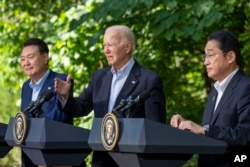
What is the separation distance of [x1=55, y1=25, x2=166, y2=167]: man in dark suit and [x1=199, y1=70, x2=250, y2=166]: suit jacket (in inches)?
20.3

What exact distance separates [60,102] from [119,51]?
0.49 meters

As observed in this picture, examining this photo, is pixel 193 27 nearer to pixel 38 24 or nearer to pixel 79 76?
pixel 79 76

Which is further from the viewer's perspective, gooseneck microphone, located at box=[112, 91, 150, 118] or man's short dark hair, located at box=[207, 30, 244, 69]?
man's short dark hair, located at box=[207, 30, 244, 69]

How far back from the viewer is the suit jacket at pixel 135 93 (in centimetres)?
518

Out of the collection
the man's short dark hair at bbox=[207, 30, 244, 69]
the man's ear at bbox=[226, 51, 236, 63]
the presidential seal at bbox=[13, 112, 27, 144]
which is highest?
the man's short dark hair at bbox=[207, 30, 244, 69]

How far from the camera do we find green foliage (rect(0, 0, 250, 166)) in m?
8.05

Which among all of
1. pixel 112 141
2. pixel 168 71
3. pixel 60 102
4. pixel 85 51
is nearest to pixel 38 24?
pixel 85 51

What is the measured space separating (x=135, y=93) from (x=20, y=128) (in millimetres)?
734

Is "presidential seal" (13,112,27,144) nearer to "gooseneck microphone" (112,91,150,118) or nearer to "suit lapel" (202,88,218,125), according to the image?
"gooseneck microphone" (112,91,150,118)

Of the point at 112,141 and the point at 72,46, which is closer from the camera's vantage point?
the point at 112,141

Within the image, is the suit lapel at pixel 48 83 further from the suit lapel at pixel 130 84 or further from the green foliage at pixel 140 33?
the green foliage at pixel 140 33

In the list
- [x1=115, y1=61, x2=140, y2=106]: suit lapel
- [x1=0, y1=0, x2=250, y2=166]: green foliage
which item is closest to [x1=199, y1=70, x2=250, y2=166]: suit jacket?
[x1=115, y1=61, x2=140, y2=106]: suit lapel

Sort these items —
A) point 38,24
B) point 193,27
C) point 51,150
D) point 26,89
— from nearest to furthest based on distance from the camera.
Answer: point 51,150 < point 26,89 < point 193,27 < point 38,24

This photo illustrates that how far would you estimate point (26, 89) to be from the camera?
19.9 feet
